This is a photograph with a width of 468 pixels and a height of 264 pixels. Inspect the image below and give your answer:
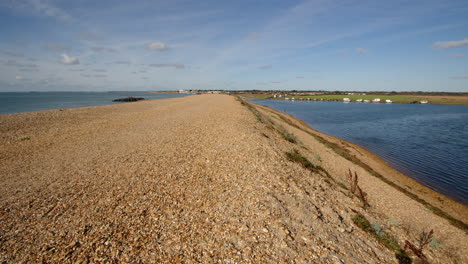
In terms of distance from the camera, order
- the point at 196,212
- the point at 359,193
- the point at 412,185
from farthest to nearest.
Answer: the point at 412,185 < the point at 359,193 < the point at 196,212

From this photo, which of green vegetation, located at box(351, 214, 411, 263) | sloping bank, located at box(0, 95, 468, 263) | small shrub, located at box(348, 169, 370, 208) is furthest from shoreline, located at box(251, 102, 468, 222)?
green vegetation, located at box(351, 214, 411, 263)

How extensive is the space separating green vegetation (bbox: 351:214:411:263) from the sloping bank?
0.04m

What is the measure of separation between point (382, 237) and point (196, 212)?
566 centimetres

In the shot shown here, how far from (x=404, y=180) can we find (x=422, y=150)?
12522 mm

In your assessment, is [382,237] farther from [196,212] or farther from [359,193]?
[196,212]

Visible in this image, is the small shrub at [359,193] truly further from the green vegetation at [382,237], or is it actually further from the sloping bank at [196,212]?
the green vegetation at [382,237]

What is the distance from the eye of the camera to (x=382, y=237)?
623 centimetres

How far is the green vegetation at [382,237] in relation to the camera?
18.8 feet

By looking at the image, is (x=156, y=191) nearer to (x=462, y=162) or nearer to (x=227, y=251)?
(x=227, y=251)

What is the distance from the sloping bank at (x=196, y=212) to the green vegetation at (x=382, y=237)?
0.04 m

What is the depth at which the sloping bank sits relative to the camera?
4781mm

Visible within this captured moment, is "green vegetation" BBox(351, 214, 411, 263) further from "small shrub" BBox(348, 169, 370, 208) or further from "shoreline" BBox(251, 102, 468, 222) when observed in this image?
"shoreline" BBox(251, 102, 468, 222)

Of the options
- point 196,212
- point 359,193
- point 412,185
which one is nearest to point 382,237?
point 359,193

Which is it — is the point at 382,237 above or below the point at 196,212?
below
